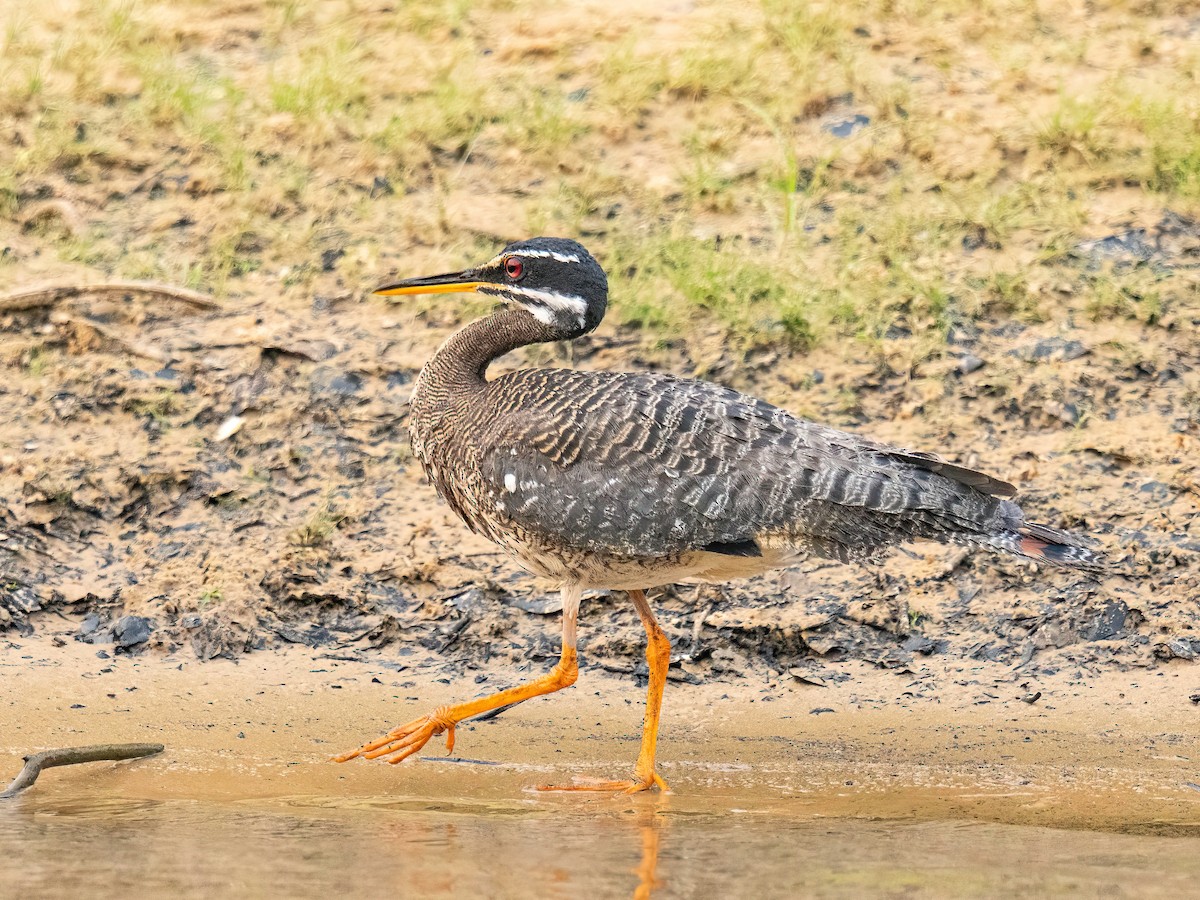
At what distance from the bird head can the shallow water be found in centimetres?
223

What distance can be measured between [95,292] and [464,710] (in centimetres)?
395

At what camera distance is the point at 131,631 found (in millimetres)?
7320

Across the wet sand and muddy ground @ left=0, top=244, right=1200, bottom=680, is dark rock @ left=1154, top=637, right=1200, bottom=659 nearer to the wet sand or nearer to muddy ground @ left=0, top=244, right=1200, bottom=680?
muddy ground @ left=0, top=244, right=1200, bottom=680

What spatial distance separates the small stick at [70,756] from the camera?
5.81 m

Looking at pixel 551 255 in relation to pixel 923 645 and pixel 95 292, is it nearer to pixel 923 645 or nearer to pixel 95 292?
pixel 923 645

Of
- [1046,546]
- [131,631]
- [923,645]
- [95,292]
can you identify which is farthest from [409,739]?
[95,292]

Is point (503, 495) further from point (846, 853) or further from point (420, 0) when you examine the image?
point (420, 0)

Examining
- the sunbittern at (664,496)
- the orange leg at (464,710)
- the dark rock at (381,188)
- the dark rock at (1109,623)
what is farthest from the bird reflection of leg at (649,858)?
the dark rock at (381,188)

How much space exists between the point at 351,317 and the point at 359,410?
2.70 feet

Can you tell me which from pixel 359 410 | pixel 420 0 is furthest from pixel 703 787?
pixel 420 0

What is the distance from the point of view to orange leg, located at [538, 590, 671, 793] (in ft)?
20.6

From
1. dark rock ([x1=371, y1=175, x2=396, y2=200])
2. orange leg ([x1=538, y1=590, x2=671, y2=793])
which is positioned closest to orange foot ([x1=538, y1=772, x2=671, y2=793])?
orange leg ([x1=538, y1=590, x2=671, y2=793])

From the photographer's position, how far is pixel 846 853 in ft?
17.4

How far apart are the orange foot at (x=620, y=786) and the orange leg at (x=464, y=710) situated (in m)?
0.51
